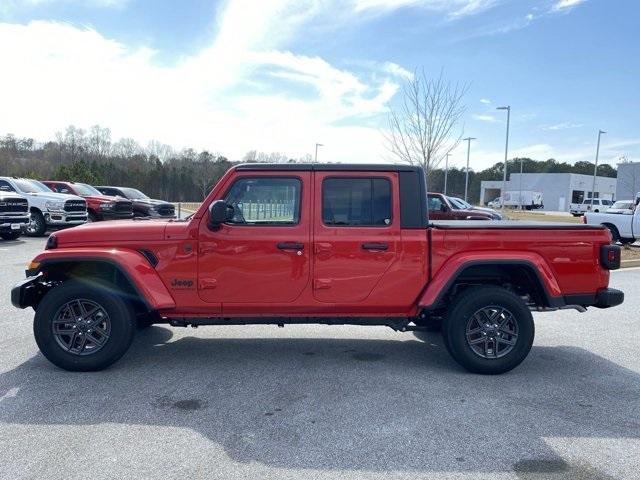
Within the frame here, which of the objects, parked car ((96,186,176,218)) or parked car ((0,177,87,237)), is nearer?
parked car ((0,177,87,237))

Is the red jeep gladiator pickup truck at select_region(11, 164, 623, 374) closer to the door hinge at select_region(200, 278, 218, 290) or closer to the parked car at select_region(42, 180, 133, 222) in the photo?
the door hinge at select_region(200, 278, 218, 290)

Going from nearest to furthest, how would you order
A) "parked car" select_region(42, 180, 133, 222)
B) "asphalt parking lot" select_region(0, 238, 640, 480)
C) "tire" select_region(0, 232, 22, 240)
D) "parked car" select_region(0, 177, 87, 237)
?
"asphalt parking lot" select_region(0, 238, 640, 480) → "tire" select_region(0, 232, 22, 240) → "parked car" select_region(0, 177, 87, 237) → "parked car" select_region(42, 180, 133, 222)

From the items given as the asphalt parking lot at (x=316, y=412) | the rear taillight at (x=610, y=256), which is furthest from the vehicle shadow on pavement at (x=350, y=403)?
the rear taillight at (x=610, y=256)

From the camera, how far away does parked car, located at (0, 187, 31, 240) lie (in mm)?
14297

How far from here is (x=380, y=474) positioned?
10.1 feet

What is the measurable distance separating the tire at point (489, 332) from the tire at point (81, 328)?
9.90 feet

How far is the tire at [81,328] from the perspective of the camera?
4.62 meters

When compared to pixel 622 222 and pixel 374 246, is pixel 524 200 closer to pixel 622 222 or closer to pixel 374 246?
pixel 622 222

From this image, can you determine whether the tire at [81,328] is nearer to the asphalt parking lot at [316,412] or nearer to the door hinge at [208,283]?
the asphalt parking lot at [316,412]

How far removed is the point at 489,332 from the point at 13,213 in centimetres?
1438

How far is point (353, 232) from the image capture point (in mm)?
4691

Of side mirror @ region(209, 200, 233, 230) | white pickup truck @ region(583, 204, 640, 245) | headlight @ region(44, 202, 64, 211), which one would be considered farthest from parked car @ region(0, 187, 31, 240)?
white pickup truck @ region(583, 204, 640, 245)

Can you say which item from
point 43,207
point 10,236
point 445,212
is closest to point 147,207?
point 43,207

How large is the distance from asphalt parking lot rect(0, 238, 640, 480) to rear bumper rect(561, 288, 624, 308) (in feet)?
2.26
